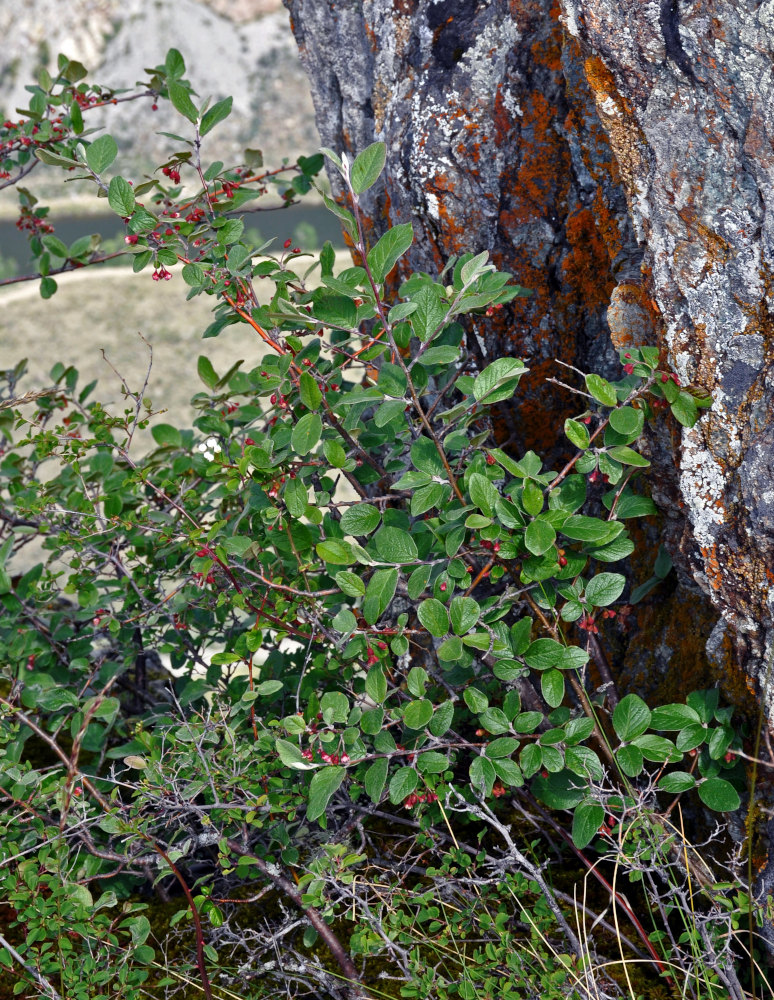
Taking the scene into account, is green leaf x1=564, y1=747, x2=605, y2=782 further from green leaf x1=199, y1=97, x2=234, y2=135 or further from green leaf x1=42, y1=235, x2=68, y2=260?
green leaf x1=42, y1=235, x2=68, y2=260

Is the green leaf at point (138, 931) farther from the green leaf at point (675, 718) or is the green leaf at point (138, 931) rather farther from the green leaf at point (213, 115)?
the green leaf at point (213, 115)

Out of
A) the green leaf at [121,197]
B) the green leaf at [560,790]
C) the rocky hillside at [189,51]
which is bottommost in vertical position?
the green leaf at [560,790]

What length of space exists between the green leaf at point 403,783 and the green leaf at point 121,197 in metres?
1.30

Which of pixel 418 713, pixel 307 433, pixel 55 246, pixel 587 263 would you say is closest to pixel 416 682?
pixel 418 713

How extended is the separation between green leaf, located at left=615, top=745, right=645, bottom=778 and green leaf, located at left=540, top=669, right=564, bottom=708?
0.56 feet

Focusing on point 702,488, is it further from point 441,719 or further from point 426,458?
point 441,719

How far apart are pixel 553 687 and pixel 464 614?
24cm

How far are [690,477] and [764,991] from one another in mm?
1064

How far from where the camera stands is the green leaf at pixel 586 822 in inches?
63.5

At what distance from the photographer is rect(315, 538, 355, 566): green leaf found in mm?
1563

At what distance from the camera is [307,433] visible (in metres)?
1.58

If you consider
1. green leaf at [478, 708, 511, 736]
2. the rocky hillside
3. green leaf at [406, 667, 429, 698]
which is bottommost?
green leaf at [478, 708, 511, 736]

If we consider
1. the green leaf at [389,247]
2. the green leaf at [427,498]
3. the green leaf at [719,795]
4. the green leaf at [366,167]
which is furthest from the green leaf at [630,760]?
the green leaf at [366,167]

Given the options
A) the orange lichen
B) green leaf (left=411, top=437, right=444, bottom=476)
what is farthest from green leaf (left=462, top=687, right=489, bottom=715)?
the orange lichen
